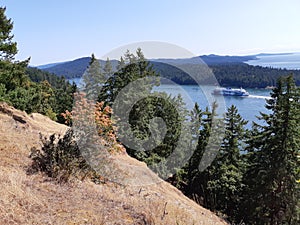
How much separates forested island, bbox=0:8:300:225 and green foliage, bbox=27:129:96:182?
62 centimetres

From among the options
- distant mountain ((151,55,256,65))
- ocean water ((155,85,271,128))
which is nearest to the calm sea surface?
ocean water ((155,85,271,128))

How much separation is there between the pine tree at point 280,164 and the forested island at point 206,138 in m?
0.05

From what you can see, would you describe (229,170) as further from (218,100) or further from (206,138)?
(218,100)

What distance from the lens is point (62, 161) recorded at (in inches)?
225

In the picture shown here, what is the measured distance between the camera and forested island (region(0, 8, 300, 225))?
15.4 m

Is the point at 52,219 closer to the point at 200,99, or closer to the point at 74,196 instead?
the point at 74,196

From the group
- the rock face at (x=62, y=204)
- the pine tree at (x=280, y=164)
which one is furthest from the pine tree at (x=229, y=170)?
the rock face at (x=62, y=204)

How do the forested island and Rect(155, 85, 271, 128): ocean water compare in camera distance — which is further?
Rect(155, 85, 271, 128): ocean water

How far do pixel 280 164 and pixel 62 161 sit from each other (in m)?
13.5

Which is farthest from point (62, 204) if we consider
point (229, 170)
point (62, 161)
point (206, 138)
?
point (206, 138)

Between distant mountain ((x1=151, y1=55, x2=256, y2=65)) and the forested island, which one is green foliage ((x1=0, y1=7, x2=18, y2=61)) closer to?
the forested island

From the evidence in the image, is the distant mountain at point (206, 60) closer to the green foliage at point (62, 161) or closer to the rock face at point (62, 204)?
the green foliage at point (62, 161)

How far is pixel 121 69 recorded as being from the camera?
2308 centimetres

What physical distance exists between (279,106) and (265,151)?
9.07 feet
